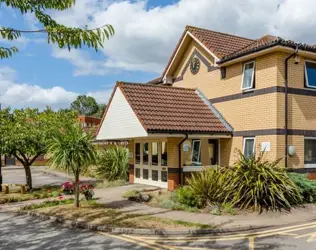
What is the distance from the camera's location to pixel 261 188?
38.0 ft

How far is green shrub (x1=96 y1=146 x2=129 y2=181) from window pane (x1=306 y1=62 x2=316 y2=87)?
1096 centimetres

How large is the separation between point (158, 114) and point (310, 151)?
660 cm

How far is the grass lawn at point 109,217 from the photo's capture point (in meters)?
9.80

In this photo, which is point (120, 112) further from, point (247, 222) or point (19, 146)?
point (247, 222)

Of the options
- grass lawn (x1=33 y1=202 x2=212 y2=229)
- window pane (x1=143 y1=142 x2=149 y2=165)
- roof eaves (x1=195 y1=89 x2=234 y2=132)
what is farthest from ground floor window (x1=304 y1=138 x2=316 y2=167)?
window pane (x1=143 y1=142 x2=149 y2=165)

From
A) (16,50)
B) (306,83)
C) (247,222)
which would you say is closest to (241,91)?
(306,83)

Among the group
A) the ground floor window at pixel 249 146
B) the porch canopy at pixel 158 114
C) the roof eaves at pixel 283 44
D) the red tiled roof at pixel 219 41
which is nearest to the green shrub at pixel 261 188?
the ground floor window at pixel 249 146

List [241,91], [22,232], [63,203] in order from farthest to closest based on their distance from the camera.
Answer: [241,91] < [63,203] < [22,232]

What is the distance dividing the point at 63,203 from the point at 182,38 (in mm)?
10708

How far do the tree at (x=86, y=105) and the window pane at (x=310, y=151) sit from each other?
81.0 meters

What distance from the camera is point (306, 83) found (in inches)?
593

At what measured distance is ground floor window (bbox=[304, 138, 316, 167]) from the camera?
15070 mm

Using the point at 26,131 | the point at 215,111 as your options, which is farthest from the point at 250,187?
the point at 26,131

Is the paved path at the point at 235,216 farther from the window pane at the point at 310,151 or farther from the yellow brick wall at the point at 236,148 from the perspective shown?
the window pane at the point at 310,151
